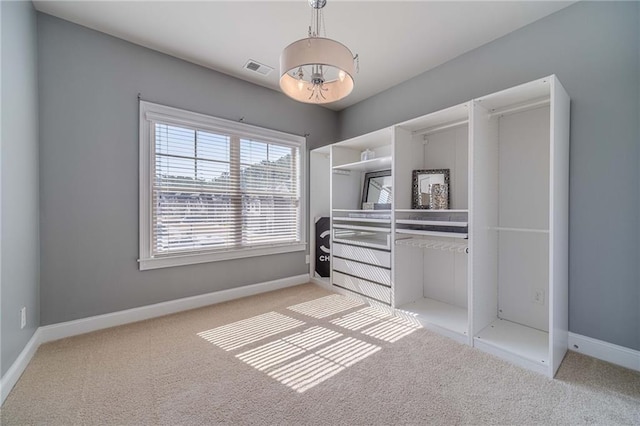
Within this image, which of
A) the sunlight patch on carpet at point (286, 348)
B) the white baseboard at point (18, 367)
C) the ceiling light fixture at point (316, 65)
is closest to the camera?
the ceiling light fixture at point (316, 65)

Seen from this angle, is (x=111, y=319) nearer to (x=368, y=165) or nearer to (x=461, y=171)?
(x=368, y=165)

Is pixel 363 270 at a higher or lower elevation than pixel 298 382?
higher

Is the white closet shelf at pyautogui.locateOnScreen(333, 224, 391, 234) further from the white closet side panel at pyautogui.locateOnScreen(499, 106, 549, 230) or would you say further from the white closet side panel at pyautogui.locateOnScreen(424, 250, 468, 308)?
the white closet side panel at pyautogui.locateOnScreen(499, 106, 549, 230)

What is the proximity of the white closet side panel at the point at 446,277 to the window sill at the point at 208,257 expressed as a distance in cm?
169

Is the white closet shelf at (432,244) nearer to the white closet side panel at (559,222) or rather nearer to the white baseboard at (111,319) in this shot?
the white closet side panel at (559,222)

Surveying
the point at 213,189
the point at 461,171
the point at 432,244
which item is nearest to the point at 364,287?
the point at 432,244

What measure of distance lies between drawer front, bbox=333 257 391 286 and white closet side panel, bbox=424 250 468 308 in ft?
1.74

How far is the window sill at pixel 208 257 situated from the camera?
2.65 m

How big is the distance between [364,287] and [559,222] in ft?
5.99

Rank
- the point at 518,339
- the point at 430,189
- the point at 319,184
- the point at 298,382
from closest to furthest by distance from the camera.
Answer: the point at 298,382, the point at 518,339, the point at 430,189, the point at 319,184

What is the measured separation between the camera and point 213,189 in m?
3.02

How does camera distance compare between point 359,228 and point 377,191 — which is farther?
point 377,191

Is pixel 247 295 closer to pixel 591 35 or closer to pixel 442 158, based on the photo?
pixel 442 158

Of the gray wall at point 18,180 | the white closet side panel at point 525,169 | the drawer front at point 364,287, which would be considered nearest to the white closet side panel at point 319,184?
the drawer front at point 364,287
